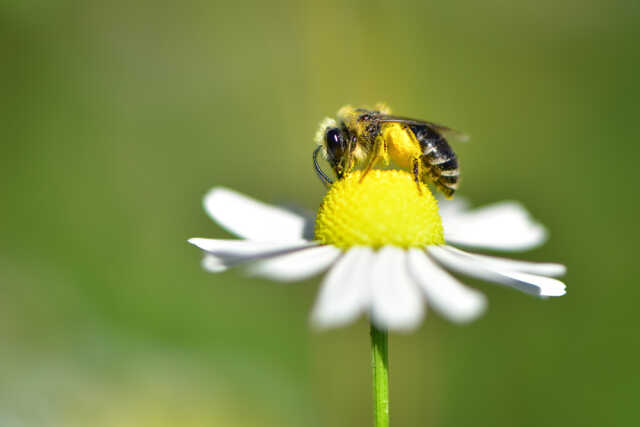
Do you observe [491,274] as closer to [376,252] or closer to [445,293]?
[445,293]

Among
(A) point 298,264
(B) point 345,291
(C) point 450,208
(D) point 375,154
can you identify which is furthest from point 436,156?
(B) point 345,291

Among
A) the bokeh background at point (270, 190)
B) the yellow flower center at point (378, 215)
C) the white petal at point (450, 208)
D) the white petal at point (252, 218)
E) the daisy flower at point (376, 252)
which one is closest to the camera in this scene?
the daisy flower at point (376, 252)

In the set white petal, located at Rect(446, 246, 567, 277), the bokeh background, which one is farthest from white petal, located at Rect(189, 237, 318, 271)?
the bokeh background

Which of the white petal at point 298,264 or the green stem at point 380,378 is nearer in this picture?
the white petal at point 298,264

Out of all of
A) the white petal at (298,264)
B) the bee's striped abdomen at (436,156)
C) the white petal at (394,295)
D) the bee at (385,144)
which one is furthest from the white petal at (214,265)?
the bee's striped abdomen at (436,156)

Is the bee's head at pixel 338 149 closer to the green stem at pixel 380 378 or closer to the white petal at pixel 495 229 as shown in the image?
the white petal at pixel 495 229
